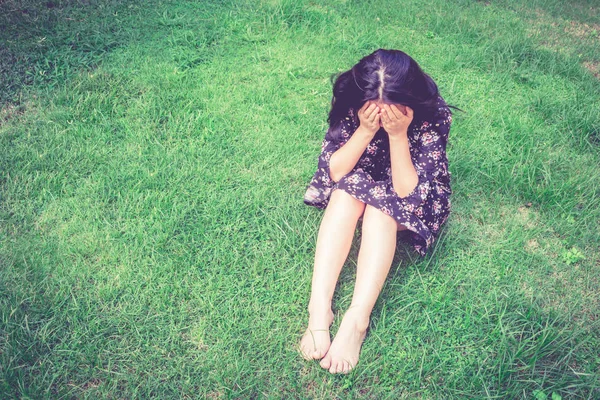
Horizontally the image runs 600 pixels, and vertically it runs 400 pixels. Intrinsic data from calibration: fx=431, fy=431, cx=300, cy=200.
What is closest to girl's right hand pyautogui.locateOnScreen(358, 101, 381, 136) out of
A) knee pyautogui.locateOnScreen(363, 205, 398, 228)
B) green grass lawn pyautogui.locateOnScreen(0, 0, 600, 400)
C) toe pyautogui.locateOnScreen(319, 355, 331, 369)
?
knee pyautogui.locateOnScreen(363, 205, 398, 228)

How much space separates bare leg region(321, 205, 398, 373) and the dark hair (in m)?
0.60

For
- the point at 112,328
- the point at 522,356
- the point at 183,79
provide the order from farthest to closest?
the point at 183,79, the point at 112,328, the point at 522,356

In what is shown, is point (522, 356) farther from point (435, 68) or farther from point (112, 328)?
point (435, 68)

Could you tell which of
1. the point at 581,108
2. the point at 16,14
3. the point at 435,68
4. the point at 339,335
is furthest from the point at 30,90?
the point at 581,108

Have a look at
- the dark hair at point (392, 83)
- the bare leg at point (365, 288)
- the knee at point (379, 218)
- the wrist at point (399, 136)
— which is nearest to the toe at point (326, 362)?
the bare leg at point (365, 288)

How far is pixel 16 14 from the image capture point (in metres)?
4.11

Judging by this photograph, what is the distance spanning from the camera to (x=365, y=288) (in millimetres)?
2270

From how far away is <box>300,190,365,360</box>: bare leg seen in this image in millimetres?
2256

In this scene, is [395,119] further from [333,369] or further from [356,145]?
[333,369]

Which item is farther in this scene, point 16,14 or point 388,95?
point 16,14

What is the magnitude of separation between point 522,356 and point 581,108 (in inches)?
98.1

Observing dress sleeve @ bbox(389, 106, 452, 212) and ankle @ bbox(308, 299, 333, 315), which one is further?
dress sleeve @ bbox(389, 106, 452, 212)

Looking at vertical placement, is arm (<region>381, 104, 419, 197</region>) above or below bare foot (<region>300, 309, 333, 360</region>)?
above

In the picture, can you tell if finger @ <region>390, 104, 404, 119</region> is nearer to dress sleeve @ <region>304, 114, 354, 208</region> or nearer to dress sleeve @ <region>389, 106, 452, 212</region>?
dress sleeve @ <region>389, 106, 452, 212</region>
